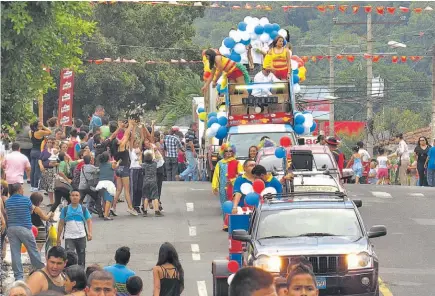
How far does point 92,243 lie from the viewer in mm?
24312

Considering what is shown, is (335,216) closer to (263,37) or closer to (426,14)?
(263,37)

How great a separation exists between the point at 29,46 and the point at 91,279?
733 centimetres

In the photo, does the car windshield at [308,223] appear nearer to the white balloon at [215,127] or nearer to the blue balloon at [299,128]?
the white balloon at [215,127]

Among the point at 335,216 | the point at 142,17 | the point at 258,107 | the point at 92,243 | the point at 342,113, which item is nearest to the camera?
the point at 335,216

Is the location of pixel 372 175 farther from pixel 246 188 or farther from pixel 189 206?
pixel 246 188

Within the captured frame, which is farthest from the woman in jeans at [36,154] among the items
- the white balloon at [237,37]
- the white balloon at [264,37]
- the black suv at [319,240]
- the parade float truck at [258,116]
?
the black suv at [319,240]

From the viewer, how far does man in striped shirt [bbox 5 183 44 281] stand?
19.4 metres

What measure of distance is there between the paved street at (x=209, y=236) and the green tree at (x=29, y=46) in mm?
3392

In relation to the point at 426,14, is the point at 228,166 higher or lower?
lower

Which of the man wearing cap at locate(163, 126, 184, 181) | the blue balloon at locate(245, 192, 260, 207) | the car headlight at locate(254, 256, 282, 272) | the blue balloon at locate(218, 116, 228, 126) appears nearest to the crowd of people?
the car headlight at locate(254, 256, 282, 272)

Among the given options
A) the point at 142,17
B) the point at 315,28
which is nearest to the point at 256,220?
the point at 142,17

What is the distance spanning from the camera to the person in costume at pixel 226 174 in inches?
946

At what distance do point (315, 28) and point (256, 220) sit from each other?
325 feet

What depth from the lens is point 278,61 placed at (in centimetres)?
3083
